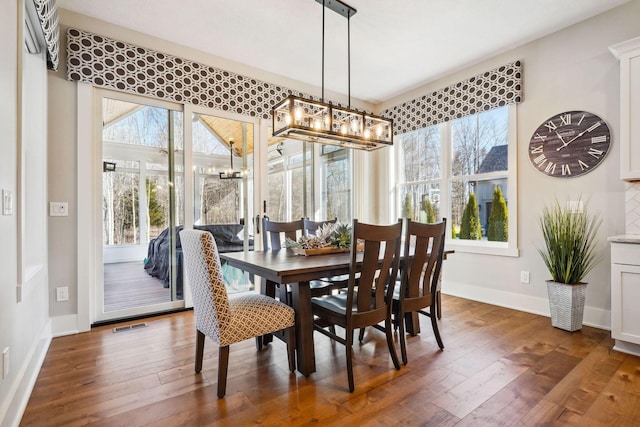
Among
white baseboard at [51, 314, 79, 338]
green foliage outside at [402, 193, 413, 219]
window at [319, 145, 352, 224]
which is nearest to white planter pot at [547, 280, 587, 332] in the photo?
green foliage outside at [402, 193, 413, 219]

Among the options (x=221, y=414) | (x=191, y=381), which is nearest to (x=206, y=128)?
(x=191, y=381)

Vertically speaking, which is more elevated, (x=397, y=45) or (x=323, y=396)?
(x=397, y=45)

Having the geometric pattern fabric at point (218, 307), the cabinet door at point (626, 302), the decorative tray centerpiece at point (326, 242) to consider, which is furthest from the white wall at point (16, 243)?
the cabinet door at point (626, 302)

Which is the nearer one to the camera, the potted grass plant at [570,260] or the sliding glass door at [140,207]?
the potted grass plant at [570,260]

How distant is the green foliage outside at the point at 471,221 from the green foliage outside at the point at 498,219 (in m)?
0.16

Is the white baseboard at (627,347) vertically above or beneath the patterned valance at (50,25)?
beneath

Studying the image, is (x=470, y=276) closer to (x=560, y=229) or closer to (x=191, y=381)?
(x=560, y=229)

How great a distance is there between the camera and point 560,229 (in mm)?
2951

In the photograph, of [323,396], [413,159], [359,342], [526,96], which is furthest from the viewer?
[413,159]

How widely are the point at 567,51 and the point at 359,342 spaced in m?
3.42

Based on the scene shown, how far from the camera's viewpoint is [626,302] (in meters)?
2.39

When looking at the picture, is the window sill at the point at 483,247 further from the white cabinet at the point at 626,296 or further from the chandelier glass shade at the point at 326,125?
the chandelier glass shade at the point at 326,125

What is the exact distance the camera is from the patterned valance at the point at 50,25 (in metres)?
2.06

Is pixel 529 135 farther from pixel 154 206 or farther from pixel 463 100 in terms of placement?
pixel 154 206
